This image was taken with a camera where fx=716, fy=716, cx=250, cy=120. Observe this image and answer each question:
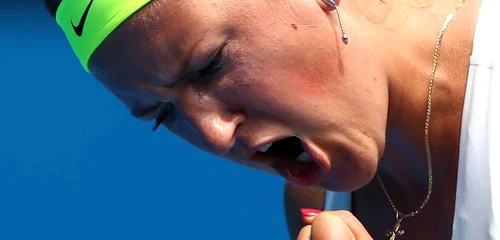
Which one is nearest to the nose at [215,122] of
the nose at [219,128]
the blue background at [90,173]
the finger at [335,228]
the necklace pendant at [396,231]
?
the nose at [219,128]

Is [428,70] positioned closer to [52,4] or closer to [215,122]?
[215,122]

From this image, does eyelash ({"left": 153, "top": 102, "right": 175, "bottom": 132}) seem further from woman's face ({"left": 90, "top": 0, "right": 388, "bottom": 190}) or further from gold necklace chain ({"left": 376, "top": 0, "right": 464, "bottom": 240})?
gold necklace chain ({"left": 376, "top": 0, "right": 464, "bottom": 240})

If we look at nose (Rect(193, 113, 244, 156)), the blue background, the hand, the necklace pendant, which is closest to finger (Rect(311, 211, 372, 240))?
the hand

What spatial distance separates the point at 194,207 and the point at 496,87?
32.9 inches

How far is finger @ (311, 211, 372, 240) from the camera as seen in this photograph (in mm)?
517

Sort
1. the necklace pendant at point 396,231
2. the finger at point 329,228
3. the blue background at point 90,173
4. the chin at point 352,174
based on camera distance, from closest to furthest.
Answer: the finger at point 329,228 → the chin at point 352,174 → the necklace pendant at point 396,231 → the blue background at point 90,173

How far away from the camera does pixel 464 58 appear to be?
63 cm

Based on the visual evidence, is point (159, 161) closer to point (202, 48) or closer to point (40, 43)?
point (40, 43)

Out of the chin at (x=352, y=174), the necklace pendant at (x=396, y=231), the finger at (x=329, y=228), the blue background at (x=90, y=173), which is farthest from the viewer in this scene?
the blue background at (x=90, y=173)

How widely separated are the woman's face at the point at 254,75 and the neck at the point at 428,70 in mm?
30

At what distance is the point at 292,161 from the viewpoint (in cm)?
66

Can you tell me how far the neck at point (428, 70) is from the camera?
63 centimetres

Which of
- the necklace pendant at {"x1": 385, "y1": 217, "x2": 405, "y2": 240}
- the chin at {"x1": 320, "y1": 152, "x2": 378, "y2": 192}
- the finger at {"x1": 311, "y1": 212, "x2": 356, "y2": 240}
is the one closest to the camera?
the finger at {"x1": 311, "y1": 212, "x2": 356, "y2": 240}

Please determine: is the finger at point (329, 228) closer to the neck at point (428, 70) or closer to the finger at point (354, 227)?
the finger at point (354, 227)
